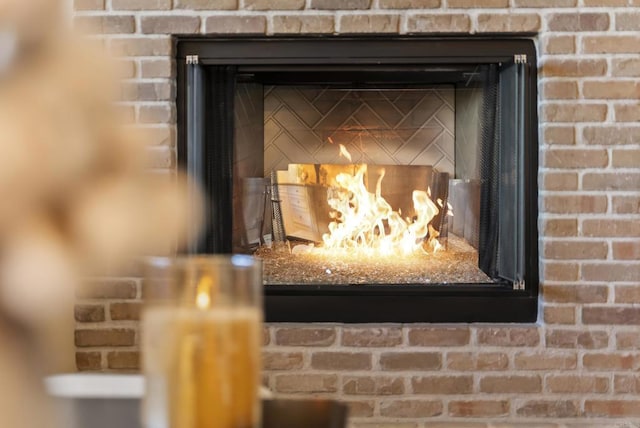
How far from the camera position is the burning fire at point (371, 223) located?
2.12 metres

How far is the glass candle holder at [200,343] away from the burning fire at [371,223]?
1.64m

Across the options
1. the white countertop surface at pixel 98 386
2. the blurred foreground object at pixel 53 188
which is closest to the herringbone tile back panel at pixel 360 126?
the white countertop surface at pixel 98 386

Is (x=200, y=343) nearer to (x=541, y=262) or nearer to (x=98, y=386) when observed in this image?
(x=98, y=386)

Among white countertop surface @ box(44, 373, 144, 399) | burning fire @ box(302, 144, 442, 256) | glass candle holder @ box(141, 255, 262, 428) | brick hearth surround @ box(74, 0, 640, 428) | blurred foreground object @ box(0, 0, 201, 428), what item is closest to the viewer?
blurred foreground object @ box(0, 0, 201, 428)

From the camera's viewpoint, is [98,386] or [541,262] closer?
[98,386]

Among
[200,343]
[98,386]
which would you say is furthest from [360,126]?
[200,343]

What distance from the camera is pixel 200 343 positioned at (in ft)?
1.53

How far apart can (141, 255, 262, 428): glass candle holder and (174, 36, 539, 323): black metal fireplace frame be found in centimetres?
146

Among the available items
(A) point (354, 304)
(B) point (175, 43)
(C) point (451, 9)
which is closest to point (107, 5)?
(B) point (175, 43)

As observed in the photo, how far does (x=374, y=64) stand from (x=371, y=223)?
497 millimetres

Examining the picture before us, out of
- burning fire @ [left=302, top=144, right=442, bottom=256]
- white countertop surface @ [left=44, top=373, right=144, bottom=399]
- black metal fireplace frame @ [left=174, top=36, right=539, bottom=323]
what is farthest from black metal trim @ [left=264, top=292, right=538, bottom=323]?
white countertop surface @ [left=44, top=373, right=144, bottom=399]

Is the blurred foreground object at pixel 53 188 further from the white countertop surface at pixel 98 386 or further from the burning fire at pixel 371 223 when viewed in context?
the burning fire at pixel 371 223

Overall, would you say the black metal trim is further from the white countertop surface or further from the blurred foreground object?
the blurred foreground object

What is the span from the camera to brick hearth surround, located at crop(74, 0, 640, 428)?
6.16 ft
